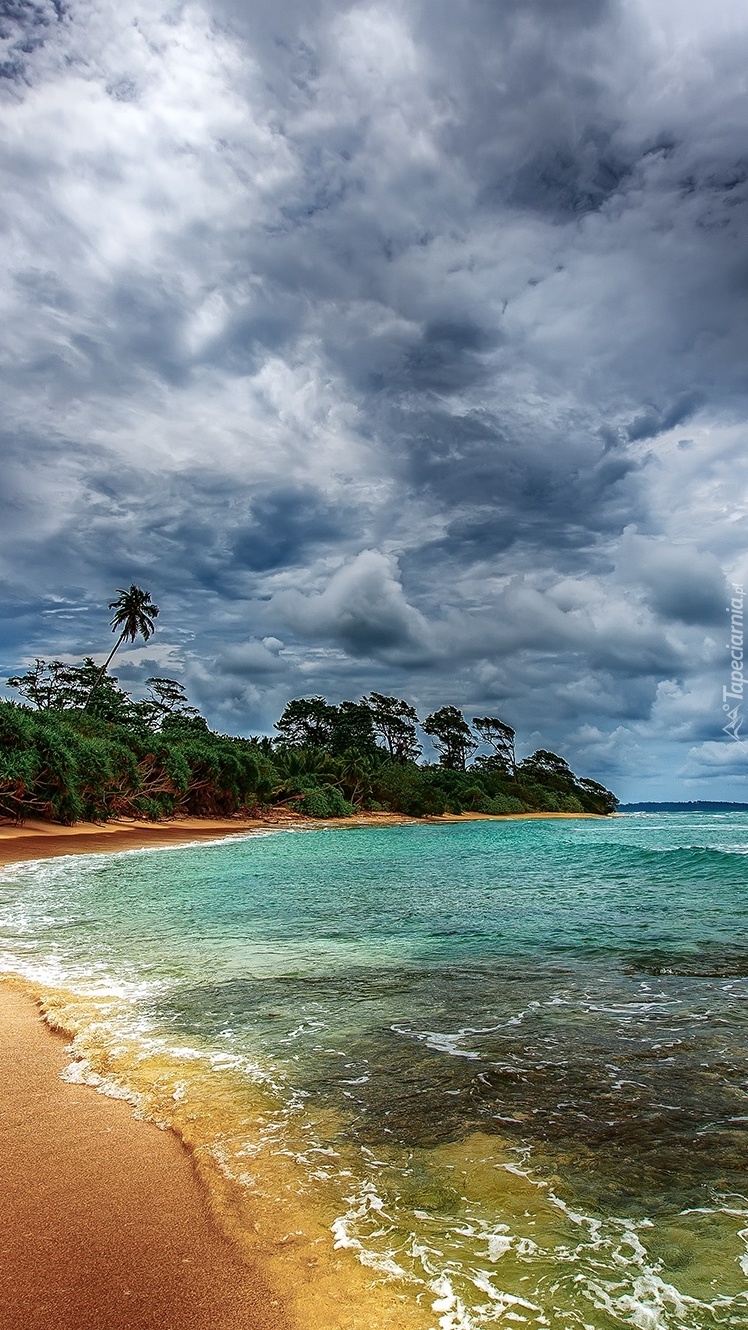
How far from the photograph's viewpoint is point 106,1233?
311 centimetres

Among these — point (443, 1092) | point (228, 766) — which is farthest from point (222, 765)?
point (443, 1092)

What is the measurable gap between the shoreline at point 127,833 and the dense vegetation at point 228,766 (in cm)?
63

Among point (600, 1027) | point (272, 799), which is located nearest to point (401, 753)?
point (272, 799)

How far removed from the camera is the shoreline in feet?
75.5

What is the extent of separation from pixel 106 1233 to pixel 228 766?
37294 millimetres

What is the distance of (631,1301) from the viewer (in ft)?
8.93

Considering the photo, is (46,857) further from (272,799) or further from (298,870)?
(272,799)

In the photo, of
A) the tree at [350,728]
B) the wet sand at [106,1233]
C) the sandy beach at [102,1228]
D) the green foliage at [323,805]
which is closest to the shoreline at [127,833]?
the green foliage at [323,805]

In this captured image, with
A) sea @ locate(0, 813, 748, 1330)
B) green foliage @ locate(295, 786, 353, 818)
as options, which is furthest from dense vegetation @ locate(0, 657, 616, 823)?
sea @ locate(0, 813, 748, 1330)

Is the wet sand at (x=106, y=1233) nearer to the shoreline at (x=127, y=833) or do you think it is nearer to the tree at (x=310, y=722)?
the shoreline at (x=127, y=833)

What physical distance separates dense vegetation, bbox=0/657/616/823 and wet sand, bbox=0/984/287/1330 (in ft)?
73.2

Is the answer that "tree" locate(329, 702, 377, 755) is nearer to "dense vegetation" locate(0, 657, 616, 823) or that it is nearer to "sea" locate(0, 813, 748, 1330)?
"dense vegetation" locate(0, 657, 616, 823)

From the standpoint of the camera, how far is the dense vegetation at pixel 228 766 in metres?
26.9

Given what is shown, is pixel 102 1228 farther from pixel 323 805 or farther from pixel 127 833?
pixel 323 805
